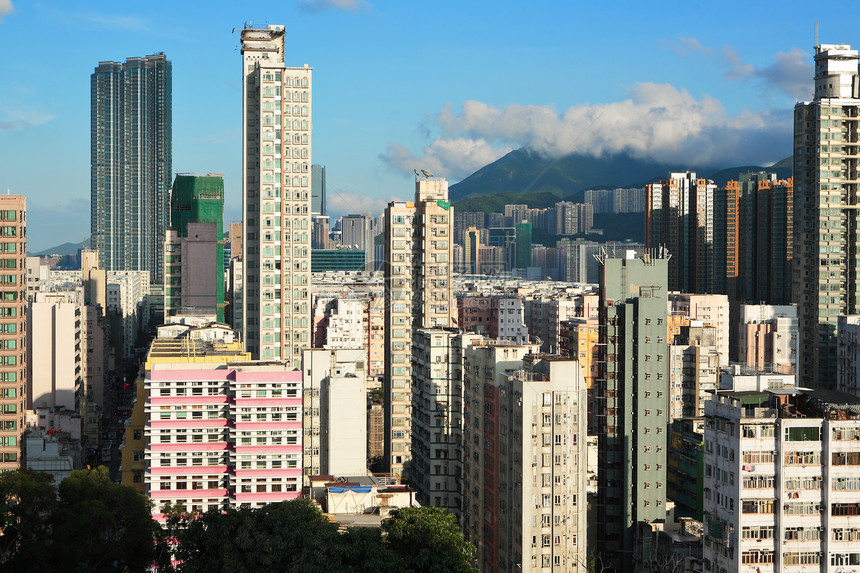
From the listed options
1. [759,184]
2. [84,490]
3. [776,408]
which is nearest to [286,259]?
[84,490]

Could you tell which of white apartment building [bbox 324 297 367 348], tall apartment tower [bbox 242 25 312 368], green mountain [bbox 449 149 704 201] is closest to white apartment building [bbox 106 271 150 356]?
white apartment building [bbox 324 297 367 348]

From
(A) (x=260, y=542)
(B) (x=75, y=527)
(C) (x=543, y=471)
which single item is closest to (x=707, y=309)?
(C) (x=543, y=471)

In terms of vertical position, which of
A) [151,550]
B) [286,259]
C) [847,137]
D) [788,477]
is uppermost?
[847,137]

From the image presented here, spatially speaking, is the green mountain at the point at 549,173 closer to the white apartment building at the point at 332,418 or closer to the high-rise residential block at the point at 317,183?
the high-rise residential block at the point at 317,183

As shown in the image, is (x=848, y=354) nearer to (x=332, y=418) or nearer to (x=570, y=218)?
(x=332, y=418)

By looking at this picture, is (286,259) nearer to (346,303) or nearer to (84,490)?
(84,490)

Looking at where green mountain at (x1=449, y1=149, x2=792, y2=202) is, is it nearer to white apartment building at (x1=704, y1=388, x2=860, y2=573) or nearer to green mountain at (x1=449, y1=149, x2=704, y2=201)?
green mountain at (x1=449, y1=149, x2=704, y2=201)

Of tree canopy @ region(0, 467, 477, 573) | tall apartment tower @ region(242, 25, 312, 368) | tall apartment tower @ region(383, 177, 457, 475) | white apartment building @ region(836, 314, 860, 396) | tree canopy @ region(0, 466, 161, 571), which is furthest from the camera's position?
tall apartment tower @ region(242, 25, 312, 368)
